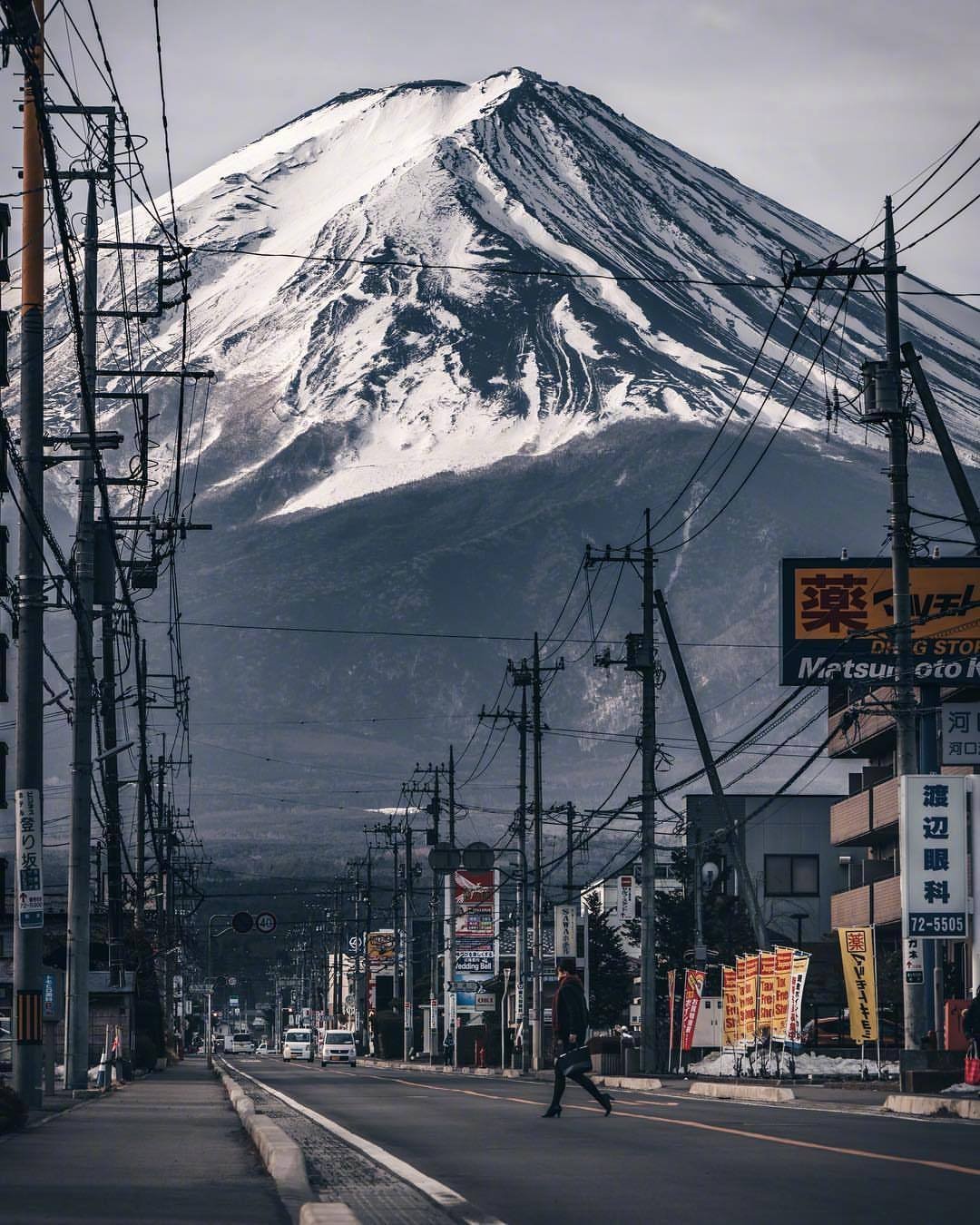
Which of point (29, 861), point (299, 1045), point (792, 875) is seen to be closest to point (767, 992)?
point (29, 861)

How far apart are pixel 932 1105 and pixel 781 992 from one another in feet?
45.9

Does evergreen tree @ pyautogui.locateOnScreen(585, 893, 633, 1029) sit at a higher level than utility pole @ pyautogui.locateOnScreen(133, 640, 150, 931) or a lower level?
lower

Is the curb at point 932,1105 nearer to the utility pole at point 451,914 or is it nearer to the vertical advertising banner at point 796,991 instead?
Answer: the vertical advertising banner at point 796,991

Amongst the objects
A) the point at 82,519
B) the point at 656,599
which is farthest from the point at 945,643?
the point at 82,519

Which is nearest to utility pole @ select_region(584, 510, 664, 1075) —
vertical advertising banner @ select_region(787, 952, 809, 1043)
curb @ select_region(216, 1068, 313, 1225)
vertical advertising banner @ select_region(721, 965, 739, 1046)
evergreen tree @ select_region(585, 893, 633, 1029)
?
vertical advertising banner @ select_region(721, 965, 739, 1046)

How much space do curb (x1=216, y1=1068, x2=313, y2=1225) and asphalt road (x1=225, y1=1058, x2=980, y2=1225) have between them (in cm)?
98

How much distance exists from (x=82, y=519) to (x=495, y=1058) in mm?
49683

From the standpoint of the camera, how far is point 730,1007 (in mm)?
44531

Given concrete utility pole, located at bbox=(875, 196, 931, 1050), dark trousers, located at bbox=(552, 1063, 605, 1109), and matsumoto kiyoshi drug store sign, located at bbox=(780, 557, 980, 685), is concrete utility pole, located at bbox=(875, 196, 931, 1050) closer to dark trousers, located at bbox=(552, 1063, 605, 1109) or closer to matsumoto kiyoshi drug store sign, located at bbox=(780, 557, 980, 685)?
dark trousers, located at bbox=(552, 1063, 605, 1109)

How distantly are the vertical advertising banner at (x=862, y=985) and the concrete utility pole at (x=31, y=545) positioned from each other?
16.9 metres

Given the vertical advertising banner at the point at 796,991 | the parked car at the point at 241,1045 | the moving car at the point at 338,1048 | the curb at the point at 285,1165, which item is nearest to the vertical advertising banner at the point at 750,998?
the vertical advertising banner at the point at 796,991

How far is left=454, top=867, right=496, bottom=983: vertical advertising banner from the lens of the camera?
82062mm

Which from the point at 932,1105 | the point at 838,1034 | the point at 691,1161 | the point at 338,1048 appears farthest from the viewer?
the point at 338,1048

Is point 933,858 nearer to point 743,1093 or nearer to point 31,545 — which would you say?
point 743,1093
